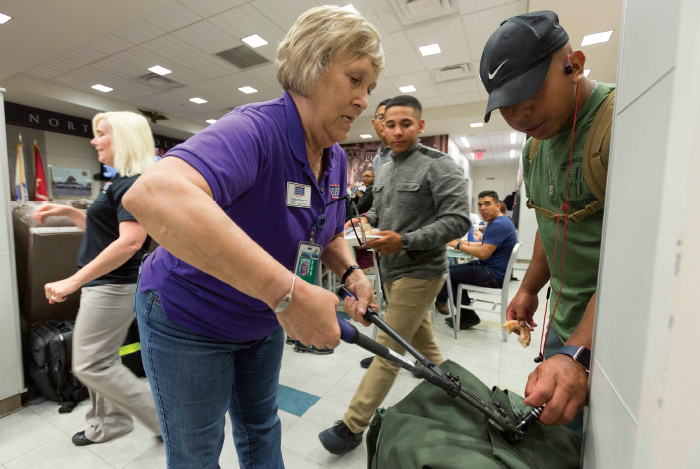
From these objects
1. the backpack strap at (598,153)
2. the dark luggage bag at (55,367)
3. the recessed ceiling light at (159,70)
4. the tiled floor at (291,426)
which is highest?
the recessed ceiling light at (159,70)

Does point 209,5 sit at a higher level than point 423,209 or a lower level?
higher

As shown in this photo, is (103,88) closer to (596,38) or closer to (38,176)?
(38,176)

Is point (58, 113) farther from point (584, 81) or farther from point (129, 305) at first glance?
point (584, 81)

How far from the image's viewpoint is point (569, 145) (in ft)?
2.88

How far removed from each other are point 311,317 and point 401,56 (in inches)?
235

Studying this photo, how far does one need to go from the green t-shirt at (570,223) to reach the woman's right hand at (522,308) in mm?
80

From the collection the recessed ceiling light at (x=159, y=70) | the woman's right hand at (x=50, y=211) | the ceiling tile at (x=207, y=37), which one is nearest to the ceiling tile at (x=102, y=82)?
the recessed ceiling light at (x=159, y=70)

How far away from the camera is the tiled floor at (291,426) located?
1.61 m

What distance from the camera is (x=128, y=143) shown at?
160cm

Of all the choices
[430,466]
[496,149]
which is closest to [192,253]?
[430,466]

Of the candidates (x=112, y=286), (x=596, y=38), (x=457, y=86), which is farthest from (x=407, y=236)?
(x=457, y=86)

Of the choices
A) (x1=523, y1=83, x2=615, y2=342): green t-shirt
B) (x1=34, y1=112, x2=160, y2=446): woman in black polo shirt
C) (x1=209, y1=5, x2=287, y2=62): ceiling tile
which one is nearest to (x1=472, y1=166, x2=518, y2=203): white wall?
(x1=209, y1=5, x2=287, y2=62): ceiling tile

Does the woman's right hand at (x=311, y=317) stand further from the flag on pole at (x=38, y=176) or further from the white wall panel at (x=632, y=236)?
the flag on pole at (x=38, y=176)

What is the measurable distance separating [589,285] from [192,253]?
100cm
